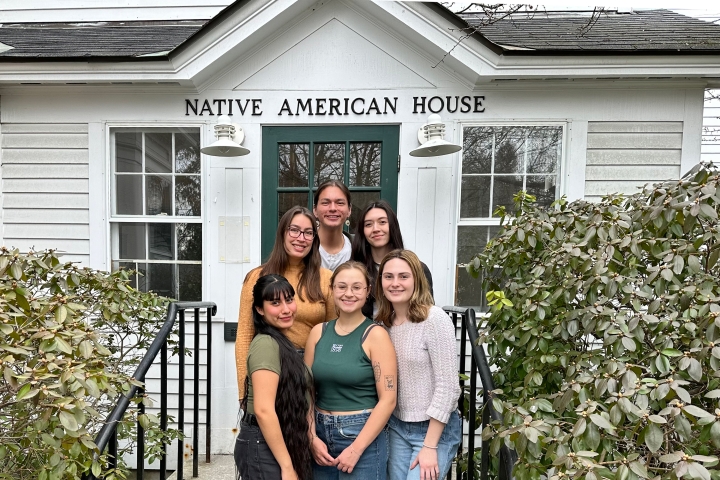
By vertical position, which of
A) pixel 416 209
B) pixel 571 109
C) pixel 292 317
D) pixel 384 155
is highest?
pixel 571 109

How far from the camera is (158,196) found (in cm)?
357

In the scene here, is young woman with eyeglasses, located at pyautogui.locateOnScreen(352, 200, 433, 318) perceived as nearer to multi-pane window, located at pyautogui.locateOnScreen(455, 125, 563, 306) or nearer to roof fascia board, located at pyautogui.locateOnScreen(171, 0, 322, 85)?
multi-pane window, located at pyautogui.locateOnScreen(455, 125, 563, 306)

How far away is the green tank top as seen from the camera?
1710 millimetres

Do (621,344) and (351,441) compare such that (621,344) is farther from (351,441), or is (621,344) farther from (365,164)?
(365,164)

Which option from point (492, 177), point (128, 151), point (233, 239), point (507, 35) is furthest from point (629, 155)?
point (128, 151)

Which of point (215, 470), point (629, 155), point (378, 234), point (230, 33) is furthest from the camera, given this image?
point (629, 155)

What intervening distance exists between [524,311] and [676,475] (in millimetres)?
849

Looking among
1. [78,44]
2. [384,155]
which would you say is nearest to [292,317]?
[384,155]

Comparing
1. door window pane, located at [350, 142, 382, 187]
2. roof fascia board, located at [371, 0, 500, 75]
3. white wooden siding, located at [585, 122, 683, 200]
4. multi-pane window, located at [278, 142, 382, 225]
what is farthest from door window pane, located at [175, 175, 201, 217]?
white wooden siding, located at [585, 122, 683, 200]

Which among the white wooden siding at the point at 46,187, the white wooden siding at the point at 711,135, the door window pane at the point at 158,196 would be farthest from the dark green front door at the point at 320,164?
the white wooden siding at the point at 711,135

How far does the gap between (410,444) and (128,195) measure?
308 centimetres

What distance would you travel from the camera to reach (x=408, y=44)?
3.34 meters

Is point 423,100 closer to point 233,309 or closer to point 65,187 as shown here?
point 233,309

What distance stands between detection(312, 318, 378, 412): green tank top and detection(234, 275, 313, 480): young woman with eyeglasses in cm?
7
